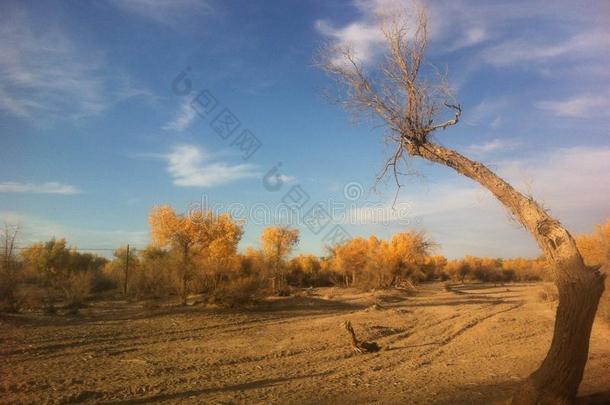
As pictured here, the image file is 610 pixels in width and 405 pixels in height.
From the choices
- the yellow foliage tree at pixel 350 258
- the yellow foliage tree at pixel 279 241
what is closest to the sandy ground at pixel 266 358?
the yellow foliage tree at pixel 279 241

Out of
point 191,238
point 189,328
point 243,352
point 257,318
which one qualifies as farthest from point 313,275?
point 243,352

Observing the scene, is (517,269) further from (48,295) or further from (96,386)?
(96,386)

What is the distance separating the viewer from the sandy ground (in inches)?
316

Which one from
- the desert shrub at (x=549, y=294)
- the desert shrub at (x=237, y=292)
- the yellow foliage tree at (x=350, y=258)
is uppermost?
the yellow foliage tree at (x=350, y=258)

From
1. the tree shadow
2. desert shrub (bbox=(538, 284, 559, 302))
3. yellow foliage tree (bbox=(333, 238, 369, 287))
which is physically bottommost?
the tree shadow

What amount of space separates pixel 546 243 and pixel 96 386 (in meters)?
7.68

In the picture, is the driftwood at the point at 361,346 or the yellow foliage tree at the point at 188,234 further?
the yellow foliage tree at the point at 188,234

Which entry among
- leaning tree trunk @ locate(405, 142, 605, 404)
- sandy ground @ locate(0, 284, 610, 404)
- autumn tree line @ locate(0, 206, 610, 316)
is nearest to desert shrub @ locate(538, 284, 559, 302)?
autumn tree line @ locate(0, 206, 610, 316)

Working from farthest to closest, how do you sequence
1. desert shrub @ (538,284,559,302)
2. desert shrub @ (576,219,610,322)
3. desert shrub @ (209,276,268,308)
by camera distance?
desert shrub @ (538,284,559,302), desert shrub @ (209,276,268,308), desert shrub @ (576,219,610,322)

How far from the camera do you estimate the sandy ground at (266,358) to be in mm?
8023

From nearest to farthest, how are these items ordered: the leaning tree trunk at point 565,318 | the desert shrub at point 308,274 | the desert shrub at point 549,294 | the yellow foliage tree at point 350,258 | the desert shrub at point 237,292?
1. the leaning tree trunk at point 565,318
2. the desert shrub at point 237,292
3. the desert shrub at point 549,294
4. the yellow foliage tree at point 350,258
5. the desert shrub at point 308,274

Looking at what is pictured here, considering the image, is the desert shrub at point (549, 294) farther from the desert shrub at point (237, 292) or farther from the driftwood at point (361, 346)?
the driftwood at point (361, 346)

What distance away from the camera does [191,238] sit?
24641 millimetres

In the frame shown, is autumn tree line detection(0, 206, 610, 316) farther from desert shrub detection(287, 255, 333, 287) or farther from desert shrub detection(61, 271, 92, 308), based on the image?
desert shrub detection(287, 255, 333, 287)
